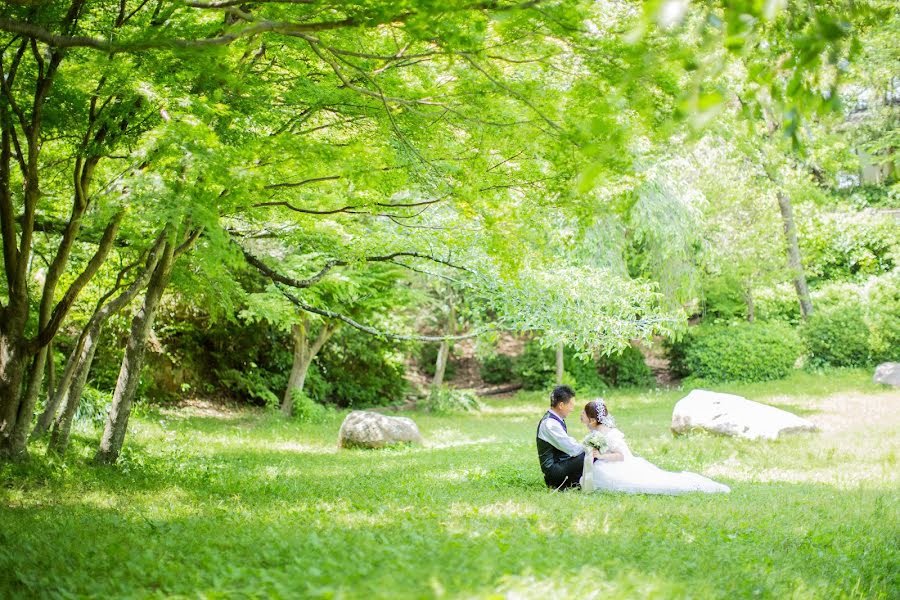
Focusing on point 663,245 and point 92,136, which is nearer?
point 92,136

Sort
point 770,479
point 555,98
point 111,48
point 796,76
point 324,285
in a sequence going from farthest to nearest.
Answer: point 324,285 → point 770,479 → point 555,98 → point 111,48 → point 796,76

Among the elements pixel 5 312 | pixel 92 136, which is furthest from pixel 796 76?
pixel 5 312

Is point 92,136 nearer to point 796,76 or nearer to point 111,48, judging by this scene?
point 111,48

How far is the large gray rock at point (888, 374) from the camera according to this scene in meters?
21.8

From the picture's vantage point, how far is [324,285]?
52.1ft

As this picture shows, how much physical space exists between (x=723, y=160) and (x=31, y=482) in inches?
838

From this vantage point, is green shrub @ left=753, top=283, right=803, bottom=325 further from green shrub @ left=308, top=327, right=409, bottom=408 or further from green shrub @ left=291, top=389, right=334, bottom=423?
green shrub @ left=291, top=389, right=334, bottom=423

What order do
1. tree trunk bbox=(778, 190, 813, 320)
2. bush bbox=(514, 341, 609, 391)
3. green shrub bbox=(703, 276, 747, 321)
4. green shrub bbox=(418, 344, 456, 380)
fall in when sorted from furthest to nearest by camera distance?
green shrub bbox=(418, 344, 456, 380)
bush bbox=(514, 341, 609, 391)
tree trunk bbox=(778, 190, 813, 320)
green shrub bbox=(703, 276, 747, 321)

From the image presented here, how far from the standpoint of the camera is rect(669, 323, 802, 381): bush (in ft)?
82.0

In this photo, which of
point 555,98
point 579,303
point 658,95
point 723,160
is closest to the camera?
point 658,95

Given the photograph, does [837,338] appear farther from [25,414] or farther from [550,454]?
[25,414]

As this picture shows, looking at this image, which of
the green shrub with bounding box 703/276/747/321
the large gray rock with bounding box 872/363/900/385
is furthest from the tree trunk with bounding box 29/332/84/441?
the large gray rock with bounding box 872/363/900/385

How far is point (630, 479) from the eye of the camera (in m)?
9.17

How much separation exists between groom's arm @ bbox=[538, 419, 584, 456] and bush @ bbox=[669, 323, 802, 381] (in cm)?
1764
